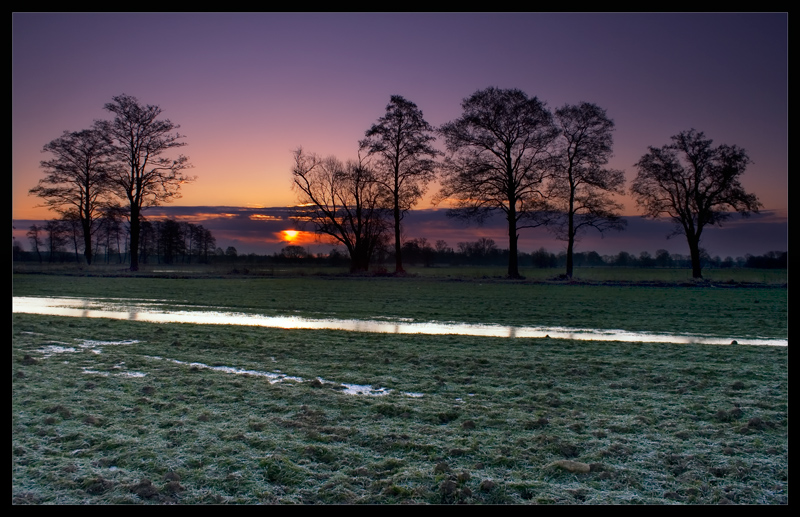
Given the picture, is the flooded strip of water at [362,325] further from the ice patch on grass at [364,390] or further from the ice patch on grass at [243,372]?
the ice patch on grass at [364,390]

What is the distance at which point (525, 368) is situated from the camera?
26.5 ft

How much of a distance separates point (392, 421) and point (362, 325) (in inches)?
333

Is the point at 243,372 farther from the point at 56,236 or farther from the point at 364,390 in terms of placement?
the point at 56,236

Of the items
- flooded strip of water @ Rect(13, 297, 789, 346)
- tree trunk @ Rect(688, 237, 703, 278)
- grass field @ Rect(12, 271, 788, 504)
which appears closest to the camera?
grass field @ Rect(12, 271, 788, 504)

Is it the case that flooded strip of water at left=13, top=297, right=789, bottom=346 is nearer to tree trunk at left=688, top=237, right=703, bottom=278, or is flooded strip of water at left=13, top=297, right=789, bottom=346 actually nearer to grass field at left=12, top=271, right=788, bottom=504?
grass field at left=12, top=271, right=788, bottom=504

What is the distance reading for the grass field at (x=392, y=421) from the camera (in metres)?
3.75

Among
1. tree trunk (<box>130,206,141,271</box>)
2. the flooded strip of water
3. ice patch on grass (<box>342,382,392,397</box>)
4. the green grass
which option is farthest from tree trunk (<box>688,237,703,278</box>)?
tree trunk (<box>130,206,141,271</box>)

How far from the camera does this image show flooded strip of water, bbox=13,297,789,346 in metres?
11.8

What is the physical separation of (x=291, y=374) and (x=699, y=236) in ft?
133

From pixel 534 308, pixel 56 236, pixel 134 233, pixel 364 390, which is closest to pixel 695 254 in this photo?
pixel 534 308

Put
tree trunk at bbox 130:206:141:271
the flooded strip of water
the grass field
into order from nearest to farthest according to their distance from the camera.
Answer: the grass field < the flooded strip of water < tree trunk at bbox 130:206:141:271

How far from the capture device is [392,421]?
5309 millimetres

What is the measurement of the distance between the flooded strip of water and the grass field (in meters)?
1.30
